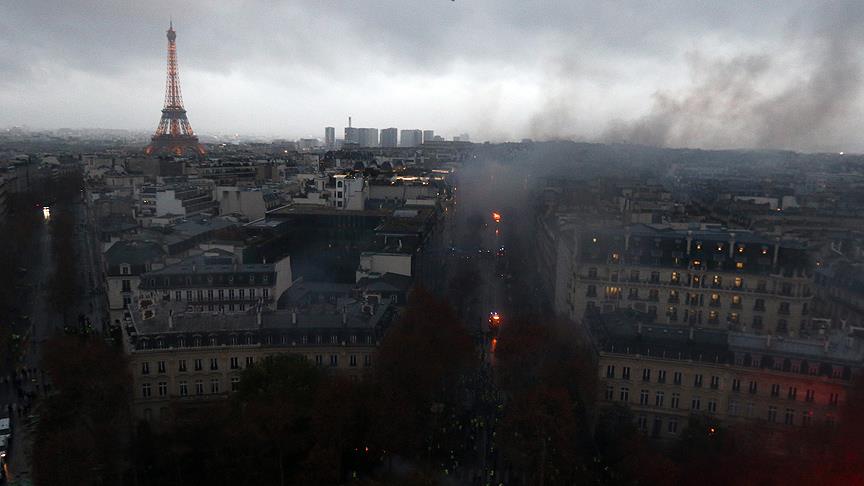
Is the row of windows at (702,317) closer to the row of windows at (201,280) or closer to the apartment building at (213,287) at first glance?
the apartment building at (213,287)

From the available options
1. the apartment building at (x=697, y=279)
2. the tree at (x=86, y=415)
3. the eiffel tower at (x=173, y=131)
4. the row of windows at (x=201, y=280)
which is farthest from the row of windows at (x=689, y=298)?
the eiffel tower at (x=173, y=131)

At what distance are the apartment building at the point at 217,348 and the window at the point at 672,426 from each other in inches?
384

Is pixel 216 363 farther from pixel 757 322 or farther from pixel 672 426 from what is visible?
pixel 757 322

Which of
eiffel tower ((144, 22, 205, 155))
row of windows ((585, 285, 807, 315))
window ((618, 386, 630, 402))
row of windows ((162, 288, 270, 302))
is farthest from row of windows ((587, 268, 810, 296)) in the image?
eiffel tower ((144, 22, 205, 155))

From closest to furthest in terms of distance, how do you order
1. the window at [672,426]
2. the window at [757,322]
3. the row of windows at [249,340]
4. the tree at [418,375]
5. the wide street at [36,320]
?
the tree at [418,375] < the wide street at [36,320] < the window at [672,426] < the row of windows at [249,340] < the window at [757,322]

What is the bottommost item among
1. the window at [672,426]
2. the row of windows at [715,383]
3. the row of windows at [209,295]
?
the window at [672,426]

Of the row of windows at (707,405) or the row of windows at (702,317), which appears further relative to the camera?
the row of windows at (702,317)

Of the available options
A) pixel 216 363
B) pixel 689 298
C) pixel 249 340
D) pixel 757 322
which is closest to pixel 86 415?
pixel 216 363

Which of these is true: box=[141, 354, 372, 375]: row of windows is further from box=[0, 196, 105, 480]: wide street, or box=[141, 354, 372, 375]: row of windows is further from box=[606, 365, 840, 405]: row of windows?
box=[606, 365, 840, 405]: row of windows

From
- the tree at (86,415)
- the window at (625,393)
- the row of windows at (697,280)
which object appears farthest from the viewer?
the row of windows at (697,280)

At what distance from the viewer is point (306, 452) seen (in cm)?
1741

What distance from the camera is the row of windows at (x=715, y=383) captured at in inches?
754

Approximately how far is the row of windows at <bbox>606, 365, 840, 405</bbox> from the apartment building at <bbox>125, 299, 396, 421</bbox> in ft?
27.0

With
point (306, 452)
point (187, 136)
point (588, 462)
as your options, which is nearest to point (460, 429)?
point (588, 462)
